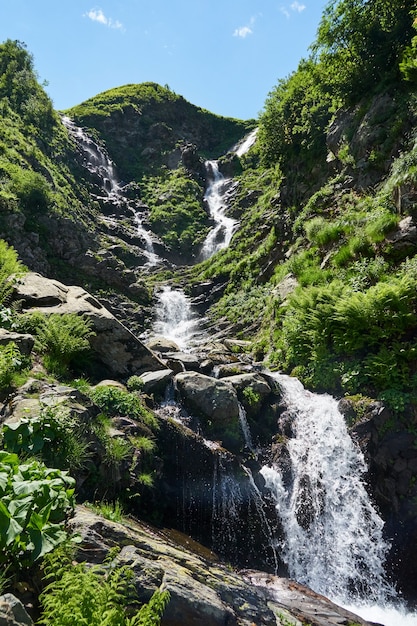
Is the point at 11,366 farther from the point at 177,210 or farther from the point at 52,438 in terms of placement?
the point at 177,210

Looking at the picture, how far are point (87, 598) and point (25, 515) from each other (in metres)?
0.71

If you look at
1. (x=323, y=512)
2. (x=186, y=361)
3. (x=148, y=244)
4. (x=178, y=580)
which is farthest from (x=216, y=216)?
(x=178, y=580)

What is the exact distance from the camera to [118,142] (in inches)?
1875

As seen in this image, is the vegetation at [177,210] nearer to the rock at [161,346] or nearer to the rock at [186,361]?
the rock at [161,346]

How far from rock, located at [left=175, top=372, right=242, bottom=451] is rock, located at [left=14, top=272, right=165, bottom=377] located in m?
1.18

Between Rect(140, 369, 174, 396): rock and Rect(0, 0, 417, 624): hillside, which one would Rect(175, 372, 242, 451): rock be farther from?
Rect(140, 369, 174, 396): rock

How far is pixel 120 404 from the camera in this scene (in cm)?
741

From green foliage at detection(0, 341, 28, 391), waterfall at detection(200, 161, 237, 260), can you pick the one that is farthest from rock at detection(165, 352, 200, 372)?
waterfall at detection(200, 161, 237, 260)

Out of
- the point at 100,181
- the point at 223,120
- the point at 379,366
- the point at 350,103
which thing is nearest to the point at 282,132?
the point at 350,103

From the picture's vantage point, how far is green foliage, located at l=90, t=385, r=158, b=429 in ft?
23.9

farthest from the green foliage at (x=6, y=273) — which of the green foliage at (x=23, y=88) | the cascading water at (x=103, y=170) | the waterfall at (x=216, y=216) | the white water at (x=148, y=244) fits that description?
the green foliage at (x=23, y=88)

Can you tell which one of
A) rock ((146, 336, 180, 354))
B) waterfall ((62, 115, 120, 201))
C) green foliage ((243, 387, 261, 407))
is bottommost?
green foliage ((243, 387, 261, 407))

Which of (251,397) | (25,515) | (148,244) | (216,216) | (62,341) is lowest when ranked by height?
(251,397)

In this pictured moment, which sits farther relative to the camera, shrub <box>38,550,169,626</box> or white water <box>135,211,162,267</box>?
white water <box>135,211,162,267</box>
